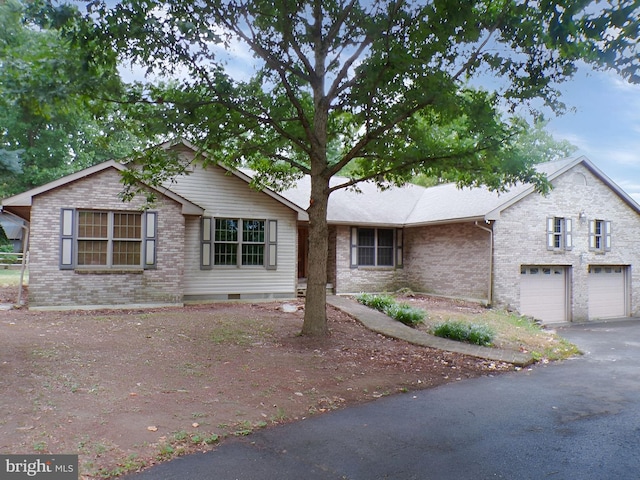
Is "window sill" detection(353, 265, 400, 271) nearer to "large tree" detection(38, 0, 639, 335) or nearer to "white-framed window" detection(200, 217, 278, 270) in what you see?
"white-framed window" detection(200, 217, 278, 270)

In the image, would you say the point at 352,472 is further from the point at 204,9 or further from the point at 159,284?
the point at 159,284

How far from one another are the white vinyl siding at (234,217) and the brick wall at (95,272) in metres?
1.03

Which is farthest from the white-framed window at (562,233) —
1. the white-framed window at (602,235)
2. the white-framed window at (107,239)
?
the white-framed window at (107,239)

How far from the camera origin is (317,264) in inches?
382

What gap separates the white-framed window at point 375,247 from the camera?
18406 millimetres

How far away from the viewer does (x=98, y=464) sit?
4000 millimetres

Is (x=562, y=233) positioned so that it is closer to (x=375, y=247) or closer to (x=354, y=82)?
(x=375, y=247)

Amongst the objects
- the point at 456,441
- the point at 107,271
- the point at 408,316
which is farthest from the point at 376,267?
the point at 456,441

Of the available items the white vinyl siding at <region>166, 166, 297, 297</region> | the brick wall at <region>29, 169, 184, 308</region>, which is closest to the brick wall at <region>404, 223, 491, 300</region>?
the white vinyl siding at <region>166, 166, 297, 297</region>

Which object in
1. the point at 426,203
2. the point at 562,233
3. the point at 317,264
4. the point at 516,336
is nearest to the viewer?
the point at 317,264

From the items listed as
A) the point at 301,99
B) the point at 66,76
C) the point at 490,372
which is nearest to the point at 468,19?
the point at 301,99

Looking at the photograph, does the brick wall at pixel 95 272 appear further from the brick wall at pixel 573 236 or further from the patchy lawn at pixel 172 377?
the brick wall at pixel 573 236

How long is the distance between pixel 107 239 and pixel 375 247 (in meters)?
10.3

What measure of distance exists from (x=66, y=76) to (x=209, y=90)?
2.56 meters
